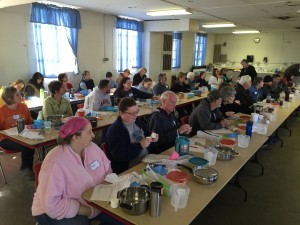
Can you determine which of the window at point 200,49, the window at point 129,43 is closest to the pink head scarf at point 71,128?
the window at point 129,43

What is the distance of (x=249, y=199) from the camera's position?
311 centimetres

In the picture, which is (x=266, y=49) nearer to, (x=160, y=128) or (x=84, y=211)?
(x=160, y=128)

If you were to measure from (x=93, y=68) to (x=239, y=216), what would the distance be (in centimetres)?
654

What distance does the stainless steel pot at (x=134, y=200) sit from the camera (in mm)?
1509

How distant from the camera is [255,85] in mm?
5809

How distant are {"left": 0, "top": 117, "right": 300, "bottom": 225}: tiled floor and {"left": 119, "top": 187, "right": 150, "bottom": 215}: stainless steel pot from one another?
1.25 m

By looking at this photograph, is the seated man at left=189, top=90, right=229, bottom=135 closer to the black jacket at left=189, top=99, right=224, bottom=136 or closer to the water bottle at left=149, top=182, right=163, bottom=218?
the black jacket at left=189, top=99, right=224, bottom=136

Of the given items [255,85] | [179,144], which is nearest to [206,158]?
[179,144]

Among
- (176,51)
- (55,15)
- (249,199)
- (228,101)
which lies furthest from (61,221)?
(176,51)

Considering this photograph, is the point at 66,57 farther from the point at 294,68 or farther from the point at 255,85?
the point at 294,68

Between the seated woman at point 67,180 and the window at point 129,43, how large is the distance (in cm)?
737

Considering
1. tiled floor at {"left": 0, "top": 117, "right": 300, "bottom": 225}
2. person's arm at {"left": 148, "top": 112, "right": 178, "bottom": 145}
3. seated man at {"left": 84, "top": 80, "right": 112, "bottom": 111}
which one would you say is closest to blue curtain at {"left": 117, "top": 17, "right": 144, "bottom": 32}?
seated man at {"left": 84, "top": 80, "right": 112, "bottom": 111}

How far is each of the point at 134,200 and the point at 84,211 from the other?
398mm

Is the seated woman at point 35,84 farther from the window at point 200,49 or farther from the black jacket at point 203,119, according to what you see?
the window at point 200,49
